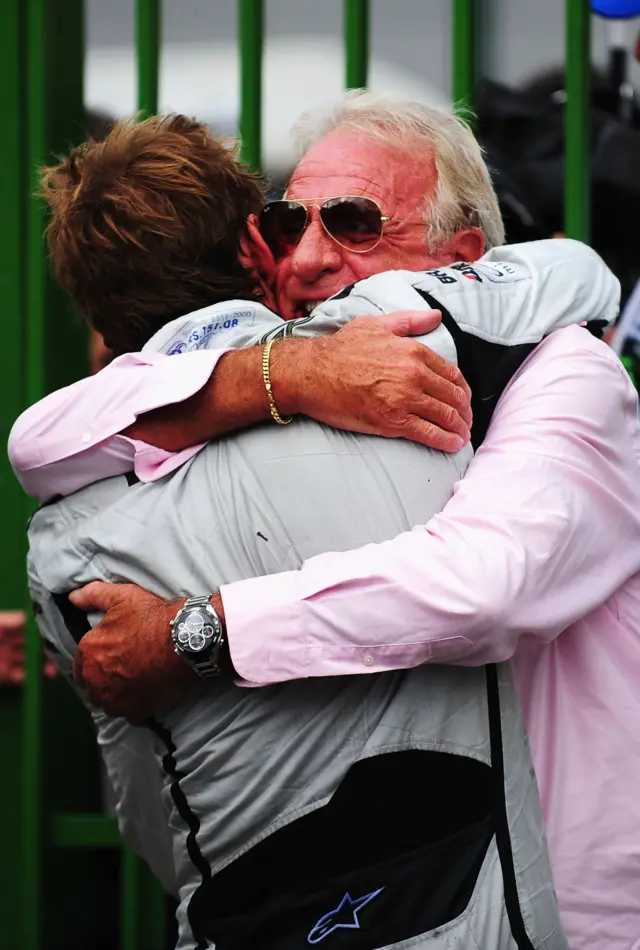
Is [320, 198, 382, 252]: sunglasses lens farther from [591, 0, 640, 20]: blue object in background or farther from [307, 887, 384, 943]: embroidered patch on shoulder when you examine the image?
[591, 0, 640, 20]: blue object in background

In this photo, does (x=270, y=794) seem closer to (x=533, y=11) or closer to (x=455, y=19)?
(x=455, y=19)

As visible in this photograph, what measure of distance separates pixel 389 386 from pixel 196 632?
15.0 inches

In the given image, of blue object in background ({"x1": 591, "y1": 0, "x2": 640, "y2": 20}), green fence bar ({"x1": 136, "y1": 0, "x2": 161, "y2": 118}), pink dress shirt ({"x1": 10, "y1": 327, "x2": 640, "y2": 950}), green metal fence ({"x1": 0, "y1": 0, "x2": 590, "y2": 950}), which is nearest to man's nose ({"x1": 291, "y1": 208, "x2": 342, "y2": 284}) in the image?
pink dress shirt ({"x1": 10, "y1": 327, "x2": 640, "y2": 950})

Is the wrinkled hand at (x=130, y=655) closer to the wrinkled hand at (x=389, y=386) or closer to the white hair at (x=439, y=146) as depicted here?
the wrinkled hand at (x=389, y=386)

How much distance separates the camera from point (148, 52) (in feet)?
9.69

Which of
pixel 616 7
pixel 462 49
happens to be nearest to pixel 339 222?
Answer: pixel 462 49

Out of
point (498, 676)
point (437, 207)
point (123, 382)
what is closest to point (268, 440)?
point (123, 382)

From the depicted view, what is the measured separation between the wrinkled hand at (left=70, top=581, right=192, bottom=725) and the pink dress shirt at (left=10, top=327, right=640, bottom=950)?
0.35ft

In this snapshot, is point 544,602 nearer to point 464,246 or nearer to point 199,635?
point 199,635

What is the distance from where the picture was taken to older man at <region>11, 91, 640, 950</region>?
5.29 feet

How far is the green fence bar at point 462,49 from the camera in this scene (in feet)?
9.17

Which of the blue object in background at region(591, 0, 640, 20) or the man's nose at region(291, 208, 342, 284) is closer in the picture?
the man's nose at region(291, 208, 342, 284)

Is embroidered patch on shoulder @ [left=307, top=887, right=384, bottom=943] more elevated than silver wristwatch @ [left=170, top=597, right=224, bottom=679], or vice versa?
silver wristwatch @ [left=170, top=597, right=224, bottom=679]

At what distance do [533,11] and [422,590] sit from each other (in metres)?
2.26
